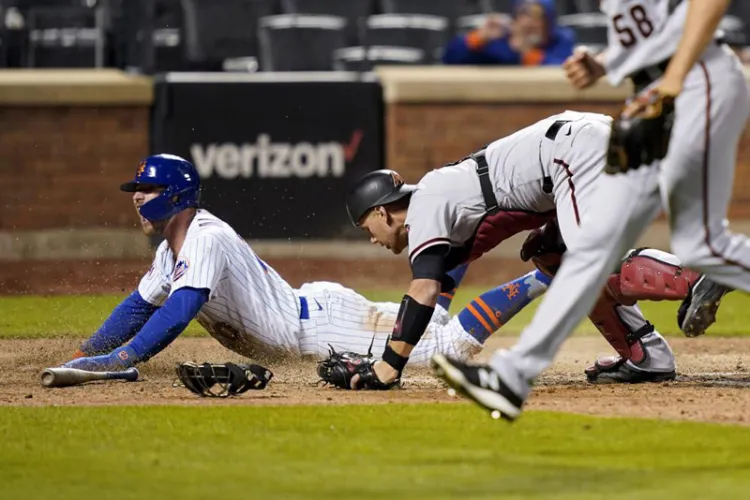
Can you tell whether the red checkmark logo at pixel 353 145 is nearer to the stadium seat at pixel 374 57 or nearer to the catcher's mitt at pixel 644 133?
the stadium seat at pixel 374 57

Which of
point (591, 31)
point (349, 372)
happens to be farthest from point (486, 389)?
point (591, 31)

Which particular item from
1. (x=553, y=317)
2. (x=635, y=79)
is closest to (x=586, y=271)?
(x=553, y=317)

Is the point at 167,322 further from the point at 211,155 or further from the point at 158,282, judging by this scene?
the point at 211,155

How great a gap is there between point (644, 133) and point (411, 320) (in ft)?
5.13

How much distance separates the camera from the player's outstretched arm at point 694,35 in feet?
13.3

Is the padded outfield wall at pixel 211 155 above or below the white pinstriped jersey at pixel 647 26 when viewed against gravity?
below

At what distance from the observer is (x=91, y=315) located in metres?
8.07

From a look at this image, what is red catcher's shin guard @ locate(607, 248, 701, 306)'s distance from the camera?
5.83 m

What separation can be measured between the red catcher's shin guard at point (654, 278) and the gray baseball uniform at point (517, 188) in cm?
45

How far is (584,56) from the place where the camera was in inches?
181

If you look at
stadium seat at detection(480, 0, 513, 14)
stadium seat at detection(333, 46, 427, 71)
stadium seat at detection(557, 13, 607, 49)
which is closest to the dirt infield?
stadium seat at detection(333, 46, 427, 71)

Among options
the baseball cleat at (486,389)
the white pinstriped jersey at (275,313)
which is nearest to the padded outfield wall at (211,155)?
the white pinstriped jersey at (275,313)

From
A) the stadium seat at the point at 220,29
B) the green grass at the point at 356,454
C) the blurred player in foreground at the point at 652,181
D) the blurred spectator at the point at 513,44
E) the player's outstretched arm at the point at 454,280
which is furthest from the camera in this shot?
the stadium seat at the point at 220,29

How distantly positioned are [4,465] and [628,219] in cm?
211
